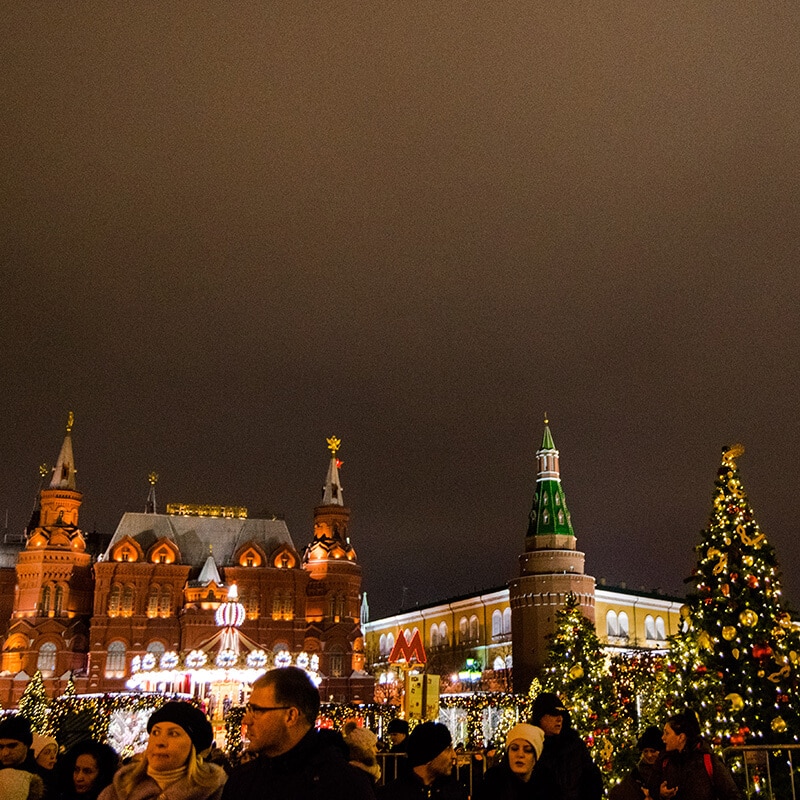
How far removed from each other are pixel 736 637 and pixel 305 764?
14.1 m

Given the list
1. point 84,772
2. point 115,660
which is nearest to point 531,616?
point 115,660

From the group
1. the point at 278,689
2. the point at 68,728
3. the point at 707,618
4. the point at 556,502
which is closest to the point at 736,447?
the point at 707,618

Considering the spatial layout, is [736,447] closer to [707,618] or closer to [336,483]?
[707,618]

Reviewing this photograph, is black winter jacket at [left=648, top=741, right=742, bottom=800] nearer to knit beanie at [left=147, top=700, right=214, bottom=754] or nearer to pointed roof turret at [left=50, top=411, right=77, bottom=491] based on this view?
knit beanie at [left=147, top=700, right=214, bottom=754]

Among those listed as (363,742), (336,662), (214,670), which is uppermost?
(336,662)

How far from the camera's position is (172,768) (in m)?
3.98

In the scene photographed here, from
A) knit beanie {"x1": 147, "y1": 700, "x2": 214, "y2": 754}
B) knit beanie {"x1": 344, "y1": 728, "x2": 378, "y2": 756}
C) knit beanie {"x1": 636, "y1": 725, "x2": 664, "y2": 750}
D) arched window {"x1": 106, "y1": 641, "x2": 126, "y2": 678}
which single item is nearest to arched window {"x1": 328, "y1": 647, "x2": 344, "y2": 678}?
arched window {"x1": 106, "y1": 641, "x2": 126, "y2": 678}

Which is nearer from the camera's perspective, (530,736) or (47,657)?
(530,736)

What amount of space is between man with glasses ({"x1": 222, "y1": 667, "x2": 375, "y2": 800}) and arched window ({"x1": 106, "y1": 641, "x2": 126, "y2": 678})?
5862 centimetres

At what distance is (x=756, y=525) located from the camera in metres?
16.7

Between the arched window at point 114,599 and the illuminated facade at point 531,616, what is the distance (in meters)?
19.7

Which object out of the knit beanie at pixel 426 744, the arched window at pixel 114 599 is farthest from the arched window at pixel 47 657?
the knit beanie at pixel 426 744

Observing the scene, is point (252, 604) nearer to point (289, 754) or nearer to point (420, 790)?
point (420, 790)

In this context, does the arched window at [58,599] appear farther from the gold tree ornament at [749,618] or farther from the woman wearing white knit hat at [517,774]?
the woman wearing white knit hat at [517,774]
